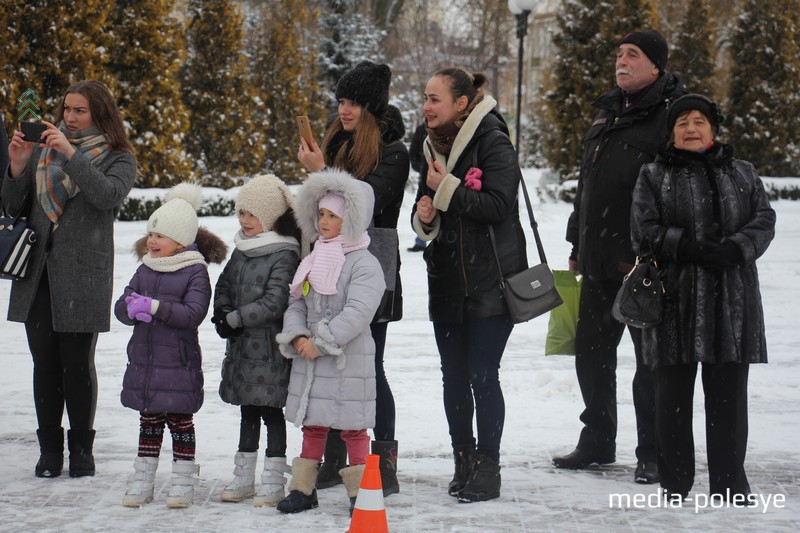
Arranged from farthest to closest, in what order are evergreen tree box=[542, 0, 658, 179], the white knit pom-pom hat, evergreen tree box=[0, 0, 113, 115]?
evergreen tree box=[542, 0, 658, 179]
evergreen tree box=[0, 0, 113, 115]
the white knit pom-pom hat

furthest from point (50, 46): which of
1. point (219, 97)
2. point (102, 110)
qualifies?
point (102, 110)

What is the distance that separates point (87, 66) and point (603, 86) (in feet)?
48.2

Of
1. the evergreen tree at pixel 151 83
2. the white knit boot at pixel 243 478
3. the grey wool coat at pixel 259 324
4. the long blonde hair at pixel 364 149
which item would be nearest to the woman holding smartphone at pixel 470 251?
the long blonde hair at pixel 364 149

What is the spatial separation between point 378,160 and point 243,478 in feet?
5.37

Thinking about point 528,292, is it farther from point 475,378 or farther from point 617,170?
point 617,170

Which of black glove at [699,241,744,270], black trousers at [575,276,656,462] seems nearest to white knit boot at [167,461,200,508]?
black trousers at [575,276,656,462]

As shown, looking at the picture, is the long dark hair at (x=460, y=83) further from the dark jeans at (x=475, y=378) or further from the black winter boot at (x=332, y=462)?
the black winter boot at (x=332, y=462)

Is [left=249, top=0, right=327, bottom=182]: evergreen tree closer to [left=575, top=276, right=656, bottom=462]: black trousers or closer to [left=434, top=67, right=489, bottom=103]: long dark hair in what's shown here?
[left=575, top=276, right=656, bottom=462]: black trousers

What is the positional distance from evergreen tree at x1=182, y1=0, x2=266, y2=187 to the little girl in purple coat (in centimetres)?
1901

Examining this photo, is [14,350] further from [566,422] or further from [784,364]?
[784,364]

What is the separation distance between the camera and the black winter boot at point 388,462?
4.88m

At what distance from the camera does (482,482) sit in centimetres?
479

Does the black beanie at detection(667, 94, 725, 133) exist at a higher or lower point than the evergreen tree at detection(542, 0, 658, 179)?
lower

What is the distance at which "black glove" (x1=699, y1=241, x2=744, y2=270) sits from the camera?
14.6ft
